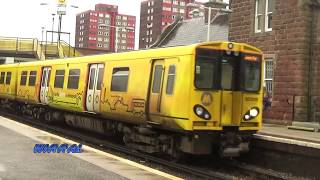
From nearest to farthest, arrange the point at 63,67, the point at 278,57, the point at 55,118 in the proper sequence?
the point at 63,67 → the point at 55,118 → the point at 278,57

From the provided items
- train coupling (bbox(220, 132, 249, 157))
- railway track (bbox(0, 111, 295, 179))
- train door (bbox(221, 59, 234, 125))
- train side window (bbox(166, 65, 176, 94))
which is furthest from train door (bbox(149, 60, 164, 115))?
train coupling (bbox(220, 132, 249, 157))

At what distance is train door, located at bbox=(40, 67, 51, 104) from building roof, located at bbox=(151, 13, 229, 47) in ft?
64.5

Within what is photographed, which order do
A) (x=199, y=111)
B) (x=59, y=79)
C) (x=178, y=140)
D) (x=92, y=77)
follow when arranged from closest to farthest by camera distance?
(x=199, y=111), (x=178, y=140), (x=92, y=77), (x=59, y=79)

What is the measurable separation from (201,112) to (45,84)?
463 inches

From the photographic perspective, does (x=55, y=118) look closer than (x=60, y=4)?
Yes

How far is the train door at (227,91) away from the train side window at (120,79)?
327 cm

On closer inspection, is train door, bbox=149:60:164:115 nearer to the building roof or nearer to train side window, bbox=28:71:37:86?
→ train side window, bbox=28:71:37:86

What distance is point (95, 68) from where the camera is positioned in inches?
703

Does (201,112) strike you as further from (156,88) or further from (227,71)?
(156,88)

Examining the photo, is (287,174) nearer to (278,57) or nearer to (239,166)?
(239,166)

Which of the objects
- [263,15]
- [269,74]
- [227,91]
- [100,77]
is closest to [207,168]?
[227,91]

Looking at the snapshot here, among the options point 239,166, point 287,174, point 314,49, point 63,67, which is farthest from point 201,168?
point 314,49

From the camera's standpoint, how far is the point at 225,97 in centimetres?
1299

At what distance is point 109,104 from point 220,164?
380 cm
